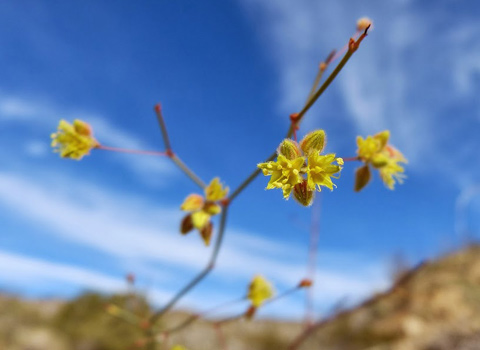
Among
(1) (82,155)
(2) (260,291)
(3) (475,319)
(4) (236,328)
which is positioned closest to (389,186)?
(2) (260,291)

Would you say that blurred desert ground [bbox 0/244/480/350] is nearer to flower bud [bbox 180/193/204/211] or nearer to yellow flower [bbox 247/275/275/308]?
yellow flower [bbox 247/275/275/308]

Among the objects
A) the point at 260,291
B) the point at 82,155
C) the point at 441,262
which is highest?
the point at 441,262

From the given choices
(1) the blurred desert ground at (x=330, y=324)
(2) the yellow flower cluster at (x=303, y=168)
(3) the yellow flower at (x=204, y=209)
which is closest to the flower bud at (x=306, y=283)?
(3) the yellow flower at (x=204, y=209)

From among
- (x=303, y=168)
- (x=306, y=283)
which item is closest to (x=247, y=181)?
(x=303, y=168)

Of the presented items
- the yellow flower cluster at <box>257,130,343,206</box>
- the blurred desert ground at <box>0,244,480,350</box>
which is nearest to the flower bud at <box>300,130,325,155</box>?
the yellow flower cluster at <box>257,130,343,206</box>

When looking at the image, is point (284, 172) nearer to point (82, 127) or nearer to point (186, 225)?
point (186, 225)

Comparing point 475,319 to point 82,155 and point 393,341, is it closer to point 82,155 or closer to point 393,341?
point 393,341
